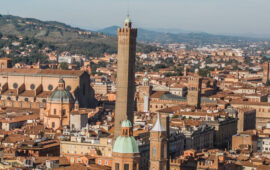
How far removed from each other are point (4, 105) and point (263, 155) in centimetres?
3487

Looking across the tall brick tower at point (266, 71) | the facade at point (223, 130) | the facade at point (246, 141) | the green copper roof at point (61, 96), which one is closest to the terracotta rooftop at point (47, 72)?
the green copper roof at point (61, 96)

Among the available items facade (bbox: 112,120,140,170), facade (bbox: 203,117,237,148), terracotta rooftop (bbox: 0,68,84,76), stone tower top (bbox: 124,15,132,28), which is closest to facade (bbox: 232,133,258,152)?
facade (bbox: 203,117,237,148)

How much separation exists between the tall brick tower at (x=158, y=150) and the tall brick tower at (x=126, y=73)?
54.0 feet

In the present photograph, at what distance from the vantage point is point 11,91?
3120 inches

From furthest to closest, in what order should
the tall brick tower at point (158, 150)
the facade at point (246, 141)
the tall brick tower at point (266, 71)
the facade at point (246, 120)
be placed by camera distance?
the tall brick tower at point (266, 71), the facade at point (246, 120), the facade at point (246, 141), the tall brick tower at point (158, 150)

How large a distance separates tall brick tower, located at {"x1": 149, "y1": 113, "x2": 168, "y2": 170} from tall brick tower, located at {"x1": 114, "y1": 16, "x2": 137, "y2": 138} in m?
16.5

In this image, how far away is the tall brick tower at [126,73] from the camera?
5544cm

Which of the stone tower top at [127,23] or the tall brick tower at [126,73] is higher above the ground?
the stone tower top at [127,23]

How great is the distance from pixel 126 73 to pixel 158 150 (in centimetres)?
1884

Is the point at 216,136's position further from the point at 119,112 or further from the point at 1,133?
the point at 1,133

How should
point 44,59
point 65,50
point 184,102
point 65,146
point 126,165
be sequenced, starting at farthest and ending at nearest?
point 65,50
point 44,59
point 184,102
point 65,146
point 126,165

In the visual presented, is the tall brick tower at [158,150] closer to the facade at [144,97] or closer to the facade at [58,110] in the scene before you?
the facade at [58,110]

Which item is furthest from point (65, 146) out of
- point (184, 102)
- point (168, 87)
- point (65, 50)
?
point (65, 50)

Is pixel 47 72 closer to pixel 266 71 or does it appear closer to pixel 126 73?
pixel 126 73
